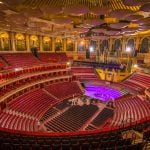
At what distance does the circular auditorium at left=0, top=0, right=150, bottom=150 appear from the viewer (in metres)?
9.39

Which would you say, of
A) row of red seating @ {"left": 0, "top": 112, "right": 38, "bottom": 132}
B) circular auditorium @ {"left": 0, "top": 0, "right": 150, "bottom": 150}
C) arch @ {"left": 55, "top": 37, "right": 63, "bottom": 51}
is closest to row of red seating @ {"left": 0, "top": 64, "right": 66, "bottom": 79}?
circular auditorium @ {"left": 0, "top": 0, "right": 150, "bottom": 150}

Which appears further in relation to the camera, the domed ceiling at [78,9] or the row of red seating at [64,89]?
the row of red seating at [64,89]

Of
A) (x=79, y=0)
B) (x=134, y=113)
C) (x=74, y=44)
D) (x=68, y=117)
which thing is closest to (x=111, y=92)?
(x=134, y=113)

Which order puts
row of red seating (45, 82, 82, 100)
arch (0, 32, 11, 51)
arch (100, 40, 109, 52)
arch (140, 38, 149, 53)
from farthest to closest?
arch (100, 40, 109, 52) < arch (140, 38, 149, 53) < arch (0, 32, 11, 51) < row of red seating (45, 82, 82, 100)

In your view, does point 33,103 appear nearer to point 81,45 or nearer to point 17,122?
point 17,122

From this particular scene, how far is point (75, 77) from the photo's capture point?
29.5m

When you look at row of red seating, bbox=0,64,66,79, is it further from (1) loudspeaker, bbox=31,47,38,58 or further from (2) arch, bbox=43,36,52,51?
(2) arch, bbox=43,36,52,51

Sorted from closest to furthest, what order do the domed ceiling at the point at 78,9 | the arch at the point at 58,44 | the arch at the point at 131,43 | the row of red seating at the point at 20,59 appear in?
the domed ceiling at the point at 78,9
the row of red seating at the point at 20,59
the arch at the point at 131,43
the arch at the point at 58,44

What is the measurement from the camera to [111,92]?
90.0ft

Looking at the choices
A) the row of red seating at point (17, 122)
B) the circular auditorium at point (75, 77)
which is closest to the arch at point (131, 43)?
the circular auditorium at point (75, 77)

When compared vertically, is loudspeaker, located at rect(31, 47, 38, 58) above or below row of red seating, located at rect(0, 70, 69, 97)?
above

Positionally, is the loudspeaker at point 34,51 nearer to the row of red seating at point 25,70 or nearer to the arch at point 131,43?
the row of red seating at point 25,70

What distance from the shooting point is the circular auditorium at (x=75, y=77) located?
9.39m

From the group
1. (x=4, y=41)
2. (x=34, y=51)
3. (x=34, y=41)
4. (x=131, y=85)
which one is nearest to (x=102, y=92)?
(x=131, y=85)
